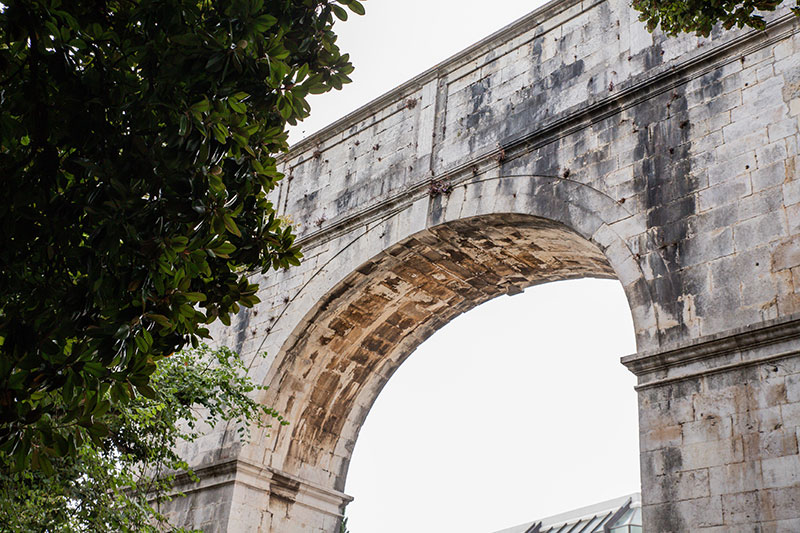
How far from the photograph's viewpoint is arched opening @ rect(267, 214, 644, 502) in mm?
9938

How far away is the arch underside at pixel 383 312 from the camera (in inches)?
392

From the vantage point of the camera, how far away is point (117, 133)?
12.3 feet

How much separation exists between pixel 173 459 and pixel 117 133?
4.26 metres

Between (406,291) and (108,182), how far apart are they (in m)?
7.47

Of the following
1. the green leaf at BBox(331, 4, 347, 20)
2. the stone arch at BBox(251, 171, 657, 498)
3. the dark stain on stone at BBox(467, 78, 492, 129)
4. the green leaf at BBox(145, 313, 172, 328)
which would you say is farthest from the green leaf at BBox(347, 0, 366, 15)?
the dark stain on stone at BBox(467, 78, 492, 129)

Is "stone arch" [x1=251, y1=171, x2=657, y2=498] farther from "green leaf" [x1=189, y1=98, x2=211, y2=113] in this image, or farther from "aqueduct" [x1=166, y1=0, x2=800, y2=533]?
"green leaf" [x1=189, y1=98, x2=211, y2=113]

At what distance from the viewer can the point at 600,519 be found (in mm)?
24344

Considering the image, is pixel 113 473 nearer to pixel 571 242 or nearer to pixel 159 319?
pixel 159 319

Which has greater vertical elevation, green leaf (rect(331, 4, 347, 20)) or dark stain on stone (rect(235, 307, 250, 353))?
dark stain on stone (rect(235, 307, 250, 353))

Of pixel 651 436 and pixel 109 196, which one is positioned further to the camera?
pixel 651 436

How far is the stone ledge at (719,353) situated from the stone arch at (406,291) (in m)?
1.71

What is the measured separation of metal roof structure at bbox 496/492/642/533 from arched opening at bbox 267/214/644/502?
1278 centimetres

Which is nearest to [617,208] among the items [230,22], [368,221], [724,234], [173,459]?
[724,234]

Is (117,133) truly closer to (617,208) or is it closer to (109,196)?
(109,196)
